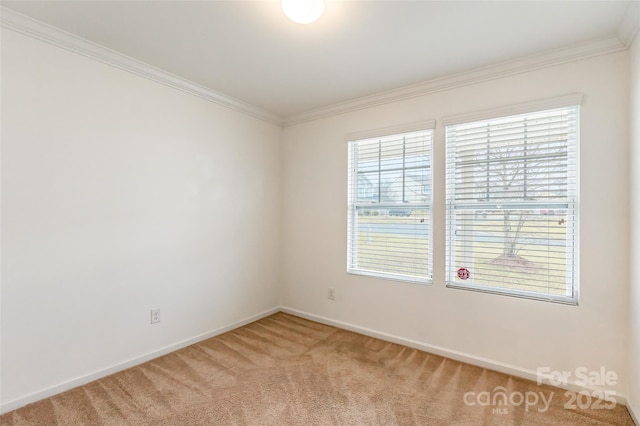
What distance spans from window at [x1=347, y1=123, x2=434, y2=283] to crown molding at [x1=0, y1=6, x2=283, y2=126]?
154cm

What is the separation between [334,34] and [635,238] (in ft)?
7.80

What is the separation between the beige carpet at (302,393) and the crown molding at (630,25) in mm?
2433

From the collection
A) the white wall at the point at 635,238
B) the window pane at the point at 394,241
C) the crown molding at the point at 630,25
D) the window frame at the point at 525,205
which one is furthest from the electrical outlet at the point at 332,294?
the crown molding at the point at 630,25

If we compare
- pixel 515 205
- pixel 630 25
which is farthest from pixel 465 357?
pixel 630 25

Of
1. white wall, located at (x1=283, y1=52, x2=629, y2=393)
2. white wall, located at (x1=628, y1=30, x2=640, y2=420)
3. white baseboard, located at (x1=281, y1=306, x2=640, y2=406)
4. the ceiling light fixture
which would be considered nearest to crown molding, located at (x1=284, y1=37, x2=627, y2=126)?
white wall, located at (x1=283, y1=52, x2=629, y2=393)

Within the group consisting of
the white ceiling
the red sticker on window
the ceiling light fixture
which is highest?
the white ceiling

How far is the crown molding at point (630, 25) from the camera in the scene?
1.73 meters

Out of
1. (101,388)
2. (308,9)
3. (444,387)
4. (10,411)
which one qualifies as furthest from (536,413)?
(10,411)

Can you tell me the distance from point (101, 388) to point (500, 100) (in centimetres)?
378

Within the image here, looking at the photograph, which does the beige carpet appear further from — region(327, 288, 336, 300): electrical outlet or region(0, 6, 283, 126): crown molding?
region(0, 6, 283, 126): crown molding

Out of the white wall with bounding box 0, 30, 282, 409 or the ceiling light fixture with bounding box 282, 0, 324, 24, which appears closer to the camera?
the ceiling light fixture with bounding box 282, 0, 324, 24

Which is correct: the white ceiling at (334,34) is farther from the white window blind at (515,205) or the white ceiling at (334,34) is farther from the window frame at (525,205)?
the white window blind at (515,205)

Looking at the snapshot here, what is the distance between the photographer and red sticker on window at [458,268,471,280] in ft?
8.56

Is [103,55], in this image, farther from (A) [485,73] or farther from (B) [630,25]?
(B) [630,25]
